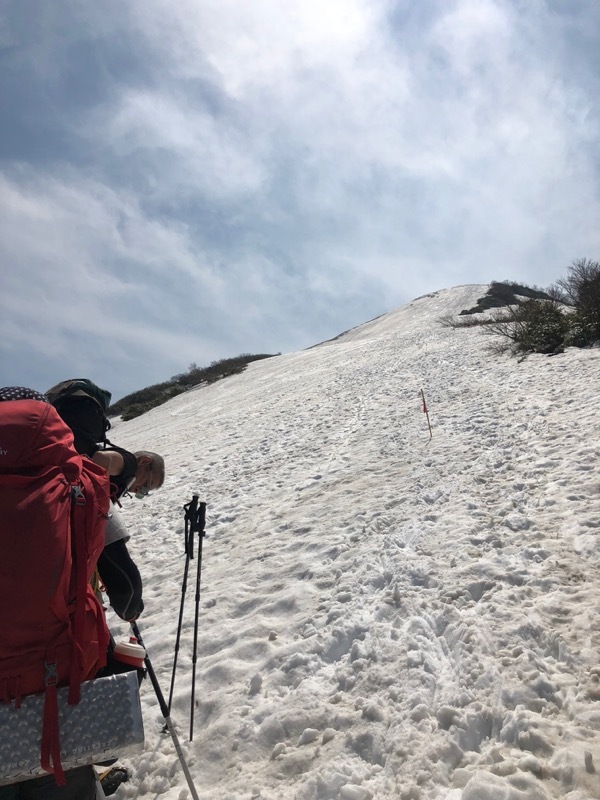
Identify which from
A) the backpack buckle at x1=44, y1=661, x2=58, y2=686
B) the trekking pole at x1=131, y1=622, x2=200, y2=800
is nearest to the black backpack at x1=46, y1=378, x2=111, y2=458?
the backpack buckle at x1=44, y1=661, x2=58, y2=686

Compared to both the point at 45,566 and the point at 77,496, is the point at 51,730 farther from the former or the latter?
the point at 77,496

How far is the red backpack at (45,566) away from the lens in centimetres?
191

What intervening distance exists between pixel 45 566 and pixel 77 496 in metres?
0.31

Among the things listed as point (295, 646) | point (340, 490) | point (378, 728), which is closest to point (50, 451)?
point (378, 728)

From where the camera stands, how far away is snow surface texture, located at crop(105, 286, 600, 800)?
10.6 feet

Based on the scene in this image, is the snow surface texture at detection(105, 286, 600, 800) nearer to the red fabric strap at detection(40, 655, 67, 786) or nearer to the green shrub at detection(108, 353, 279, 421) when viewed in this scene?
the red fabric strap at detection(40, 655, 67, 786)

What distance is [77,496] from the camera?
2.14 metres

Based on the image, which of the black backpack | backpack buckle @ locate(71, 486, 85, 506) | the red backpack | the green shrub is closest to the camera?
the red backpack

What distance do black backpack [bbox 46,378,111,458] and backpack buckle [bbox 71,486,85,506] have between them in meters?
0.68

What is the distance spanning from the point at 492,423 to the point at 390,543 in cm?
474

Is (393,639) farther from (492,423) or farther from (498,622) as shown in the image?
(492,423)

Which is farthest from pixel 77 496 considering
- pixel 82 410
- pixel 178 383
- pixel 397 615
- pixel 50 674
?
pixel 178 383

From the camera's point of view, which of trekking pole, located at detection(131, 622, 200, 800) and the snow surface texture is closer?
trekking pole, located at detection(131, 622, 200, 800)

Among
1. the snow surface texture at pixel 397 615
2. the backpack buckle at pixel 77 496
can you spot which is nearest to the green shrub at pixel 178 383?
the snow surface texture at pixel 397 615
